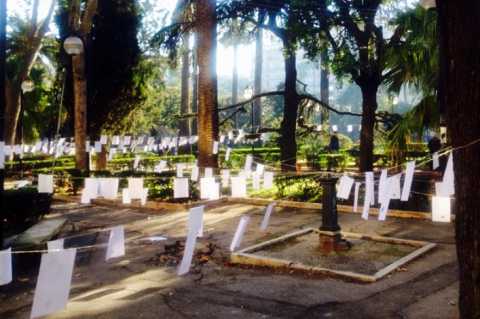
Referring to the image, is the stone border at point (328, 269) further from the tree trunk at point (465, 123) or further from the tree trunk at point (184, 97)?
the tree trunk at point (184, 97)

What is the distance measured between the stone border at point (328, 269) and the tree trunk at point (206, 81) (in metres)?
4.80

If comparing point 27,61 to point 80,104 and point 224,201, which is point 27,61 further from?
point 224,201

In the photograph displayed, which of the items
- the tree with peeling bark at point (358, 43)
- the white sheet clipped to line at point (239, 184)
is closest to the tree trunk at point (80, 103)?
the tree with peeling bark at point (358, 43)

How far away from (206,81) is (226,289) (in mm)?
8335

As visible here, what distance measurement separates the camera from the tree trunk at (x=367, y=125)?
16.3m

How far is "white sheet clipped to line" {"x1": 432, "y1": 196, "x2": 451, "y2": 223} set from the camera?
22.8 feet

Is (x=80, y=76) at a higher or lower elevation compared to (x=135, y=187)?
higher

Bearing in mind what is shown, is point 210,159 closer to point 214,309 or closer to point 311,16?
point 311,16

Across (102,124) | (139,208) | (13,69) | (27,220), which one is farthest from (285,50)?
(13,69)

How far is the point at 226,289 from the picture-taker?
7.02 metres

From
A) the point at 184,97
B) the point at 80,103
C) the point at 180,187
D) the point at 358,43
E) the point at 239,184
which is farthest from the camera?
the point at 184,97

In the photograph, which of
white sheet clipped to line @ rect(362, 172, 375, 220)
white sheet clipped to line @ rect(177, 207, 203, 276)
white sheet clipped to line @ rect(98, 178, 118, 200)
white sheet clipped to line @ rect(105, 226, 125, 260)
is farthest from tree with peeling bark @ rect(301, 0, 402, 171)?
white sheet clipped to line @ rect(105, 226, 125, 260)

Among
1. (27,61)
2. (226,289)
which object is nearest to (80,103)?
(27,61)

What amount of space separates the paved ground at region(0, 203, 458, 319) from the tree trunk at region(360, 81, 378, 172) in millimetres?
6323
